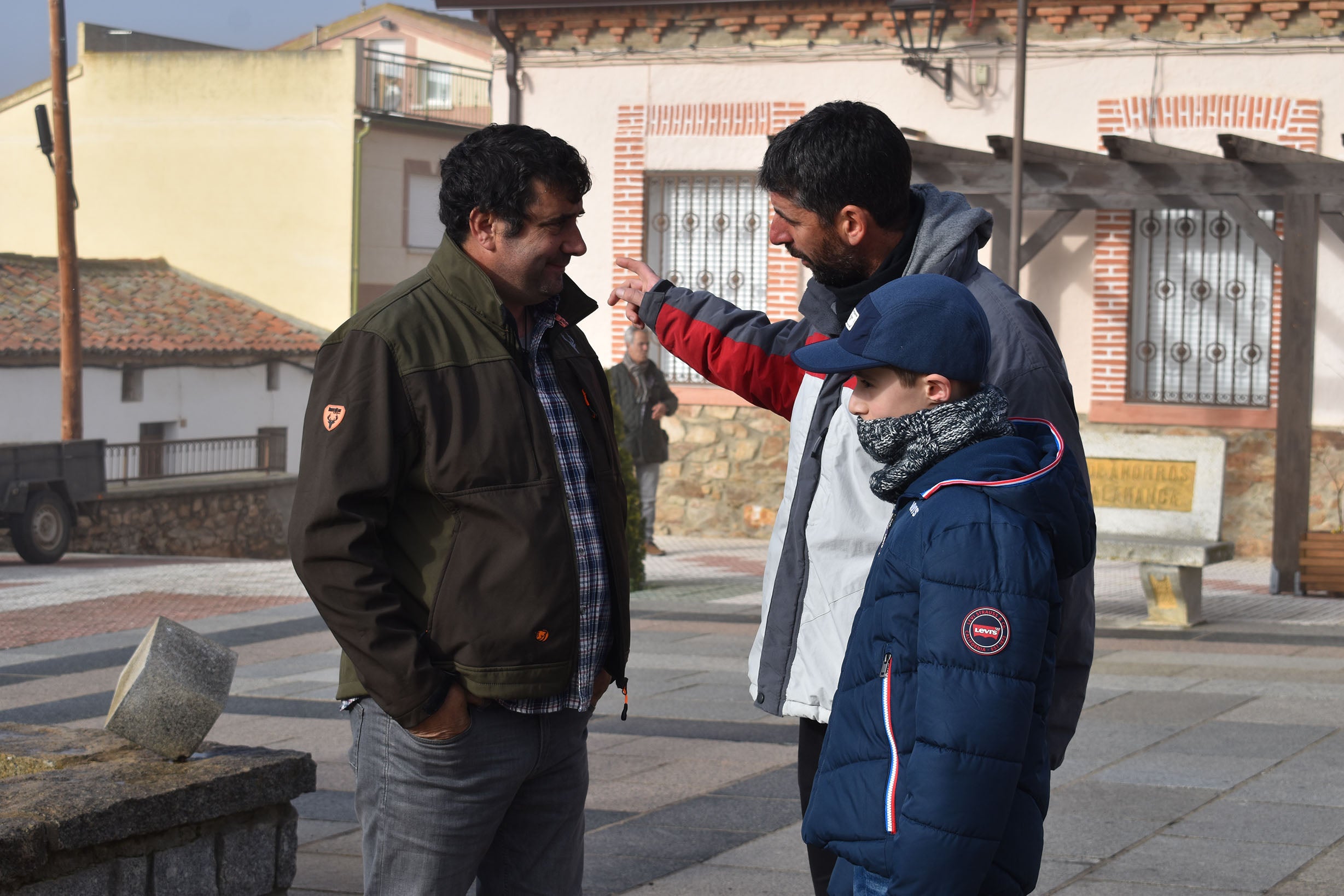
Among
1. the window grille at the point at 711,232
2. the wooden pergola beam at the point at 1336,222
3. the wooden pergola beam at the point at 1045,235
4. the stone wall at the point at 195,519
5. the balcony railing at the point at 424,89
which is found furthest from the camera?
the balcony railing at the point at 424,89

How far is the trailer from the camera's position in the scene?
1761 cm

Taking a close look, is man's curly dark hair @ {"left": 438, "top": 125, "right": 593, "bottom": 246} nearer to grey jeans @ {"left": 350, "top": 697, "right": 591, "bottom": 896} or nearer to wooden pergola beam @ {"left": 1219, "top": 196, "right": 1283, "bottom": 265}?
grey jeans @ {"left": 350, "top": 697, "right": 591, "bottom": 896}

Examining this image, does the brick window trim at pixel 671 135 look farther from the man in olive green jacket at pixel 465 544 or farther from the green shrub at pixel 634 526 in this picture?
the man in olive green jacket at pixel 465 544

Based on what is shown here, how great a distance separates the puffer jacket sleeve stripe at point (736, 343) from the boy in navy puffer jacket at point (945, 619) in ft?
2.75

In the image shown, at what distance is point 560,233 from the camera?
2902 millimetres

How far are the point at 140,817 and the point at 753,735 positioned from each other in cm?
370

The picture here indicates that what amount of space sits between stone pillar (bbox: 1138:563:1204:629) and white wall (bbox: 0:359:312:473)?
2251 centimetres

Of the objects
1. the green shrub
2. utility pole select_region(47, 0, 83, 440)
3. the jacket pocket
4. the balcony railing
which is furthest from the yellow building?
the jacket pocket

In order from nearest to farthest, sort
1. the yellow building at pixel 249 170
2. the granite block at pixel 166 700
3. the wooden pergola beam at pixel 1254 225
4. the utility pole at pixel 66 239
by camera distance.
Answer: the granite block at pixel 166 700
the wooden pergola beam at pixel 1254 225
the utility pole at pixel 66 239
the yellow building at pixel 249 170

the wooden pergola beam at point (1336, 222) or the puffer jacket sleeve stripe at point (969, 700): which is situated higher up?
the wooden pergola beam at point (1336, 222)

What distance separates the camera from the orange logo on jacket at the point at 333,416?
2.68m

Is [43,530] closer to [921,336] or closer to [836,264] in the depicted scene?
[836,264]

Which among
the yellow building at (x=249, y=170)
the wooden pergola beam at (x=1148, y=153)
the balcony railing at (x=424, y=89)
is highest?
the balcony railing at (x=424, y=89)

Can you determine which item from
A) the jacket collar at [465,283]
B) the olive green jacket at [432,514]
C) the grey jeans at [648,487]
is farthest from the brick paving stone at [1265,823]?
the grey jeans at [648,487]
